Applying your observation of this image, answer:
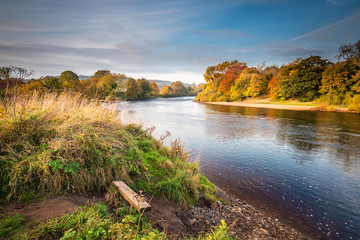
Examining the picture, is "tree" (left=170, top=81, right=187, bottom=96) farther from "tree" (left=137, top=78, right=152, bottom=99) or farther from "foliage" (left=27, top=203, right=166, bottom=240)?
"foliage" (left=27, top=203, right=166, bottom=240)

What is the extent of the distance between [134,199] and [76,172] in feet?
5.36

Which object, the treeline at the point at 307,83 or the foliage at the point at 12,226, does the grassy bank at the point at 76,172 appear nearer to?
the foliage at the point at 12,226

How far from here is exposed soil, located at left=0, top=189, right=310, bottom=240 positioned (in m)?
3.04

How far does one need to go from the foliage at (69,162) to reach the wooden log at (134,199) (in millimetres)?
634

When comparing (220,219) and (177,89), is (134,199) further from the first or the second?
(177,89)

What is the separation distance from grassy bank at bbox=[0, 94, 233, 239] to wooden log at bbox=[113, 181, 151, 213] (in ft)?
0.66

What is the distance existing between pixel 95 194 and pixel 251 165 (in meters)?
8.68

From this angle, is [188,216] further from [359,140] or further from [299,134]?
[359,140]

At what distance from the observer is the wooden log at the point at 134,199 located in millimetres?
3049

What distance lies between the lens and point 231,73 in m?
71.9

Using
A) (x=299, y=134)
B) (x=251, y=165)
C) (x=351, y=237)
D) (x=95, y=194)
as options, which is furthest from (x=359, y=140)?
(x=95, y=194)

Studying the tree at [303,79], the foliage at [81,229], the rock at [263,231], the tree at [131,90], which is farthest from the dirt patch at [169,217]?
the tree at [131,90]

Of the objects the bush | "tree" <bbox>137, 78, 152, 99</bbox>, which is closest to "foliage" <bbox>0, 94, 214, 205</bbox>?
the bush

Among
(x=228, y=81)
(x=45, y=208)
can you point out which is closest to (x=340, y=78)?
(x=228, y=81)
